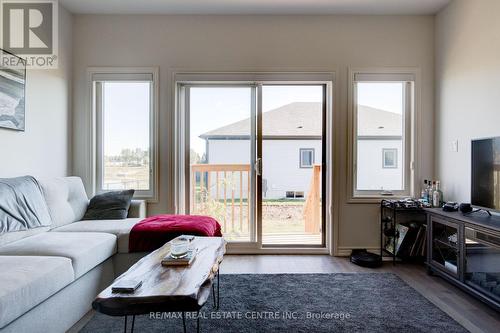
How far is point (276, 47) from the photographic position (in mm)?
3369

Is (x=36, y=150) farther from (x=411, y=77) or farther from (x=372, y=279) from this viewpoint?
(x=411, y=77)

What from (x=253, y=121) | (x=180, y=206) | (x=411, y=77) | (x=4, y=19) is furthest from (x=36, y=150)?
(x=411, y=77)

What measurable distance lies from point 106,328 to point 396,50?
12.6ft

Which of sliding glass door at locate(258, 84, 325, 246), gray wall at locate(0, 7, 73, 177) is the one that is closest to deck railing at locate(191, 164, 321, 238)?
sliding glass door at locate(258, 84, 325, 246)

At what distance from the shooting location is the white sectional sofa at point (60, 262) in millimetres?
1484

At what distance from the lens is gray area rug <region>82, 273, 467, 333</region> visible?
1.90 m

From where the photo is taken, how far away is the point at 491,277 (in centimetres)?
211

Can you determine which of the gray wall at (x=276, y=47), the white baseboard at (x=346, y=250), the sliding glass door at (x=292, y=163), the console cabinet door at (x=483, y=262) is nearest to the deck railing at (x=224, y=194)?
the sliding glass door at (x=292, y=163)

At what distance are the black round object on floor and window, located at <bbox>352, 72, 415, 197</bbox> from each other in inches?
26.3

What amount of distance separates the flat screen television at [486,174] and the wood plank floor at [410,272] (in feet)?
2.51

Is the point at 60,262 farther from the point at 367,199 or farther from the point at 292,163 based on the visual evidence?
the point at 367,199

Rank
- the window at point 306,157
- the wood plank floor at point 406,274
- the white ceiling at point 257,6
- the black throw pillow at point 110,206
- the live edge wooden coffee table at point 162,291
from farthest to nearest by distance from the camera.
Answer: the window at point 306,157, the white ceiling at point 257,6, the black throw pillow at point 110,206, the wood plank floor at point 406,274, the live edge wooden coffee table at point 162,291

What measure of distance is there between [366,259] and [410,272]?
0.42 m

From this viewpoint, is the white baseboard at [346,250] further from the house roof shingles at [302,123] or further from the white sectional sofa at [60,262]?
the white sectional sofa at [60,262]
